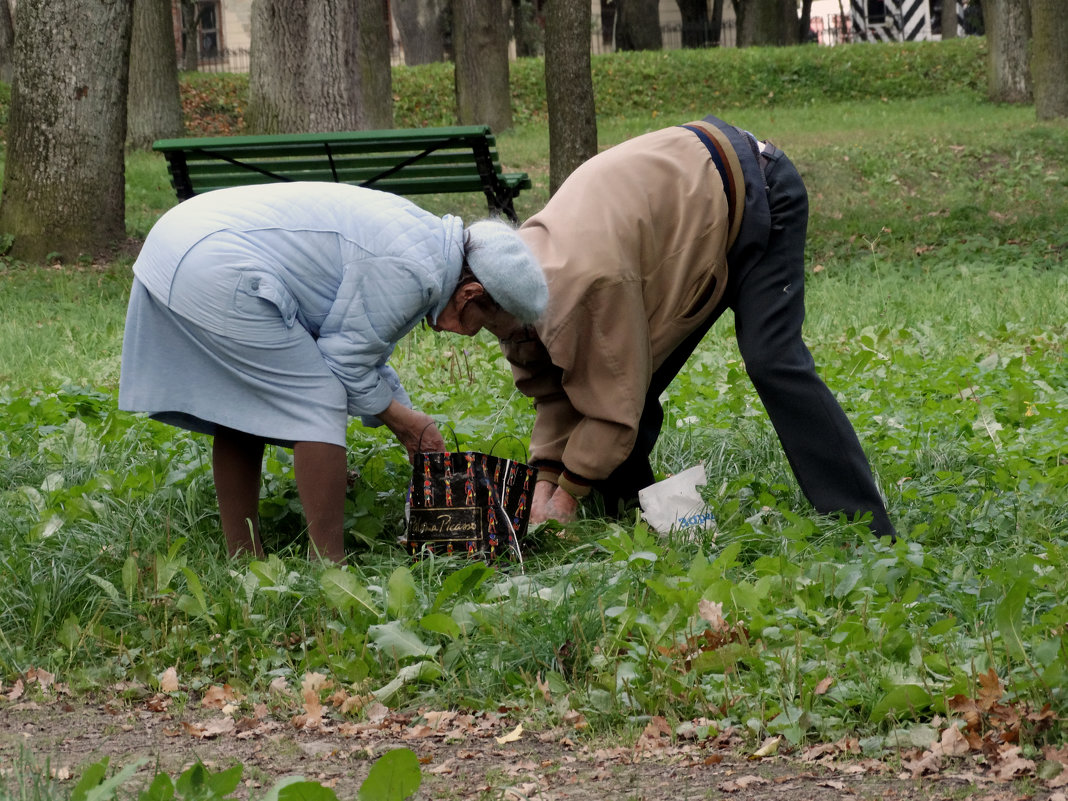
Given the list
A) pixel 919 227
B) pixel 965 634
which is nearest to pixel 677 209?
pixel 965 634

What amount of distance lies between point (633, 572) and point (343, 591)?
77 centimetres

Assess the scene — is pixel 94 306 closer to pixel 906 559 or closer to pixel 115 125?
pixel 115 125

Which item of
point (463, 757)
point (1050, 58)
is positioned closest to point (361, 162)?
point (463, 757)

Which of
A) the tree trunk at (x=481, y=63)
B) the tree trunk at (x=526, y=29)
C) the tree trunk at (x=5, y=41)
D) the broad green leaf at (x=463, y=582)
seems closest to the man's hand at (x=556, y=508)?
the broad green leaf at (x=463, y=582)

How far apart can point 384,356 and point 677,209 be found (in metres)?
0.94

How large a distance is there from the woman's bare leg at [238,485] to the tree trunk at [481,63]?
1522 centimetres

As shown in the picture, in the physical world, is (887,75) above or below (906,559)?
above

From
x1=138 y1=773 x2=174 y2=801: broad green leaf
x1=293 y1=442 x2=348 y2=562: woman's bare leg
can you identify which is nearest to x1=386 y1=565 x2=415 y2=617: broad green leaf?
x1=293 y1=442 x2=348 y2=562: woman's bare leg

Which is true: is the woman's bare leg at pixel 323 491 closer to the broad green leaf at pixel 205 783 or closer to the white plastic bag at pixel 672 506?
the white plastic bag at pixel 672 506

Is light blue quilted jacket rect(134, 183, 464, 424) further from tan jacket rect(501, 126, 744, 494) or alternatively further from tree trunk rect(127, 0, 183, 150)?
tree trunk rect(127, 0, 183, 150)

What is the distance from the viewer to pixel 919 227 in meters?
11.2

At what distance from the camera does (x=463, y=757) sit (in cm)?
277

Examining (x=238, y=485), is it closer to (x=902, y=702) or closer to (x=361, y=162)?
(x=902, y=702)

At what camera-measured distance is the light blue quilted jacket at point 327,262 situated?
3332 mm
